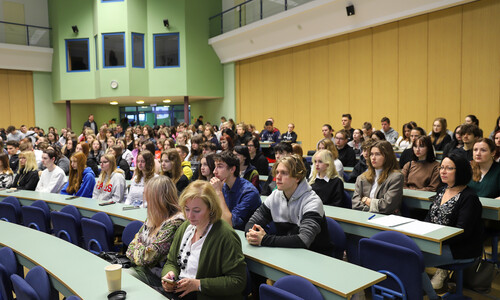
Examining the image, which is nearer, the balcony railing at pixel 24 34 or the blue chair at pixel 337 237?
the blue chair at pixel 337 237

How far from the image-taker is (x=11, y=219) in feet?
15.9

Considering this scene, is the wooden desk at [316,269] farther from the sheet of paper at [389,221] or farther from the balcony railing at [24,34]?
the balcony railing at [24,34]

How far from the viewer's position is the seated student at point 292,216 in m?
2.80

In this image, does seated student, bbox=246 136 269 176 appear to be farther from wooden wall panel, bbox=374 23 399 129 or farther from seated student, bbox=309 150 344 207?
wooden wall panel, bbox=374 23 399 129

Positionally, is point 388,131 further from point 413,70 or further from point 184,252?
point 184,252

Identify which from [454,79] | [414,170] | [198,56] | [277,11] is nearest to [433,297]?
[414,170]

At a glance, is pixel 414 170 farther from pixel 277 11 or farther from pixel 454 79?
pixel 277 11

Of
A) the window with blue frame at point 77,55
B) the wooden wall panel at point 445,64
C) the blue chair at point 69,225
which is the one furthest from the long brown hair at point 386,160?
the window with blue frame at point 77,55

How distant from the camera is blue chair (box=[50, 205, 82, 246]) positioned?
4020mm

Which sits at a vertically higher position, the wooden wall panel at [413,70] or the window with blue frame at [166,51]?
the window with blue frame at [166,51]

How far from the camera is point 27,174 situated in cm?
613

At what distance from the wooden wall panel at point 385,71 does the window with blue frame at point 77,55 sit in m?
10.9

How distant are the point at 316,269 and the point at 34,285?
5.94 feet

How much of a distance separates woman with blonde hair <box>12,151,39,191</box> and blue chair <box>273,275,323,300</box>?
5340 millimetres
